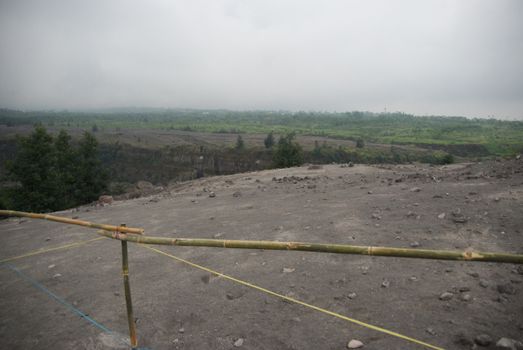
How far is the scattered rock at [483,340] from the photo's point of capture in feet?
10.8

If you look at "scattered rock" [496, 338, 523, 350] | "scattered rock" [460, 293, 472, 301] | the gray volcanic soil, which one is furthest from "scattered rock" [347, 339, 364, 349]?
"scattered rock" [460, 293, 472, 301]

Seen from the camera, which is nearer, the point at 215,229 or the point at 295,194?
the point at 215,229

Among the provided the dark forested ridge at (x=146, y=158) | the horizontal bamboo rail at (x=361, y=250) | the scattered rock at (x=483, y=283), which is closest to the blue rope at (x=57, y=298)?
the horizontal bamboo rail at (x=361, y=250)

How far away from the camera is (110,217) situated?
1204 cm

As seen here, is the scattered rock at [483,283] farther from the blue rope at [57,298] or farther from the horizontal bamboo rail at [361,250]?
the blue rope at [57,298]

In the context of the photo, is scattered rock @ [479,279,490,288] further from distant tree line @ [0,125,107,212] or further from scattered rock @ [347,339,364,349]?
distant tree line @ [0,125,107,212]

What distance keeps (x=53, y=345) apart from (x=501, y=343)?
5.08 metres

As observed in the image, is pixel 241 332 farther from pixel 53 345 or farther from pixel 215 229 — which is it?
pixel 215 229

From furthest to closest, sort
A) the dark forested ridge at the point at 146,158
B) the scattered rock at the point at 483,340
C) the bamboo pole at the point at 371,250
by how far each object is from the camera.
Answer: the dark forested ridge at the point at 146,158 → the scattered rock at the point at 483,340 → the bamboo pole at the point at 371,250

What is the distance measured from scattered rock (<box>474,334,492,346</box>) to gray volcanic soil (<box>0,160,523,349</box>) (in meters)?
0.06

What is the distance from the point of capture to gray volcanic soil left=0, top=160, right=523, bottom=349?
383cm

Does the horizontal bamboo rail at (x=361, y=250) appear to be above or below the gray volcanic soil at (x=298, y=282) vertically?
above

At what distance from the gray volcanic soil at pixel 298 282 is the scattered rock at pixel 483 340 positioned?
56mm

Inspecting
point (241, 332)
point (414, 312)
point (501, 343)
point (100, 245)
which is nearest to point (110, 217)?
point (100, 245)
